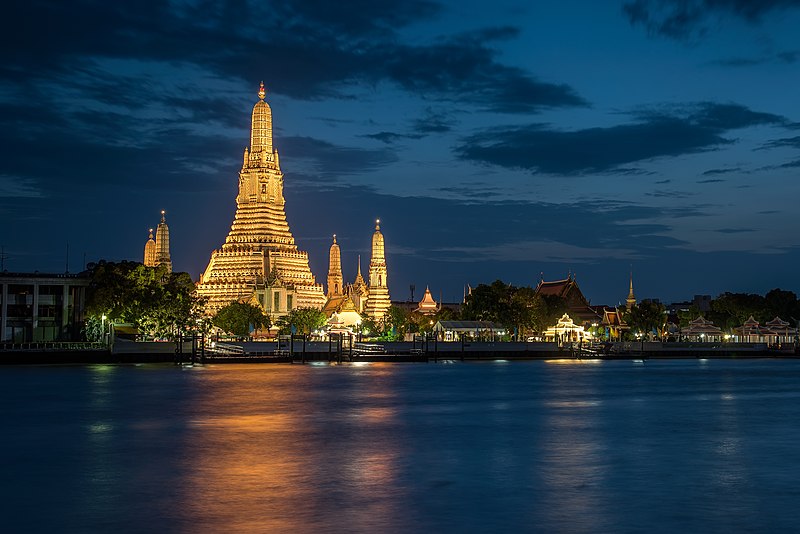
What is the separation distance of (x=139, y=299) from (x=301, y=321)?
3993cm

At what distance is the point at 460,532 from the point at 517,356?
92427 mm

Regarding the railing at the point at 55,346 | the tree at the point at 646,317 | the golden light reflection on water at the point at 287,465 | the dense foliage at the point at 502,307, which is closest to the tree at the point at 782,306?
the tree at the point at 646,317

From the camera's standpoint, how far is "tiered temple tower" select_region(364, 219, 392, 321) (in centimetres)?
17188

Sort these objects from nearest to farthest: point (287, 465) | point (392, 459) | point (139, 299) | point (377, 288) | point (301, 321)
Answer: point (287, 465) → point (392, 459) → point (139, 299) → point (301, 321) → point (377, 288)

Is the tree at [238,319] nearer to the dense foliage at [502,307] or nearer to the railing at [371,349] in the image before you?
the railing at [371,349]

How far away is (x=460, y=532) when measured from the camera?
2019 cm

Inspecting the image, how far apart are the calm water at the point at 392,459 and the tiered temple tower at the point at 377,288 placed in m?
109

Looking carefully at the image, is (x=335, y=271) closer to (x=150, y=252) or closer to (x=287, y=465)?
(x=150, y=252)

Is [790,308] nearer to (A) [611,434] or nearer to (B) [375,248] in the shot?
(B) [375,248]

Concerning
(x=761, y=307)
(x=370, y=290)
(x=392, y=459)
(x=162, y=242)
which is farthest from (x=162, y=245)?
(x=392, y=459)

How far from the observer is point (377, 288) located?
6845 inches

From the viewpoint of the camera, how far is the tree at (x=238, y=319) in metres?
124

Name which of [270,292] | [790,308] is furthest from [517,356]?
[790,308]

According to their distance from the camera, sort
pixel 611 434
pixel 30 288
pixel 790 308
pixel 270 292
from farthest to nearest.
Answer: pixel 790 308, pixel 270 292, pixel 30 288, pixel 611 434
